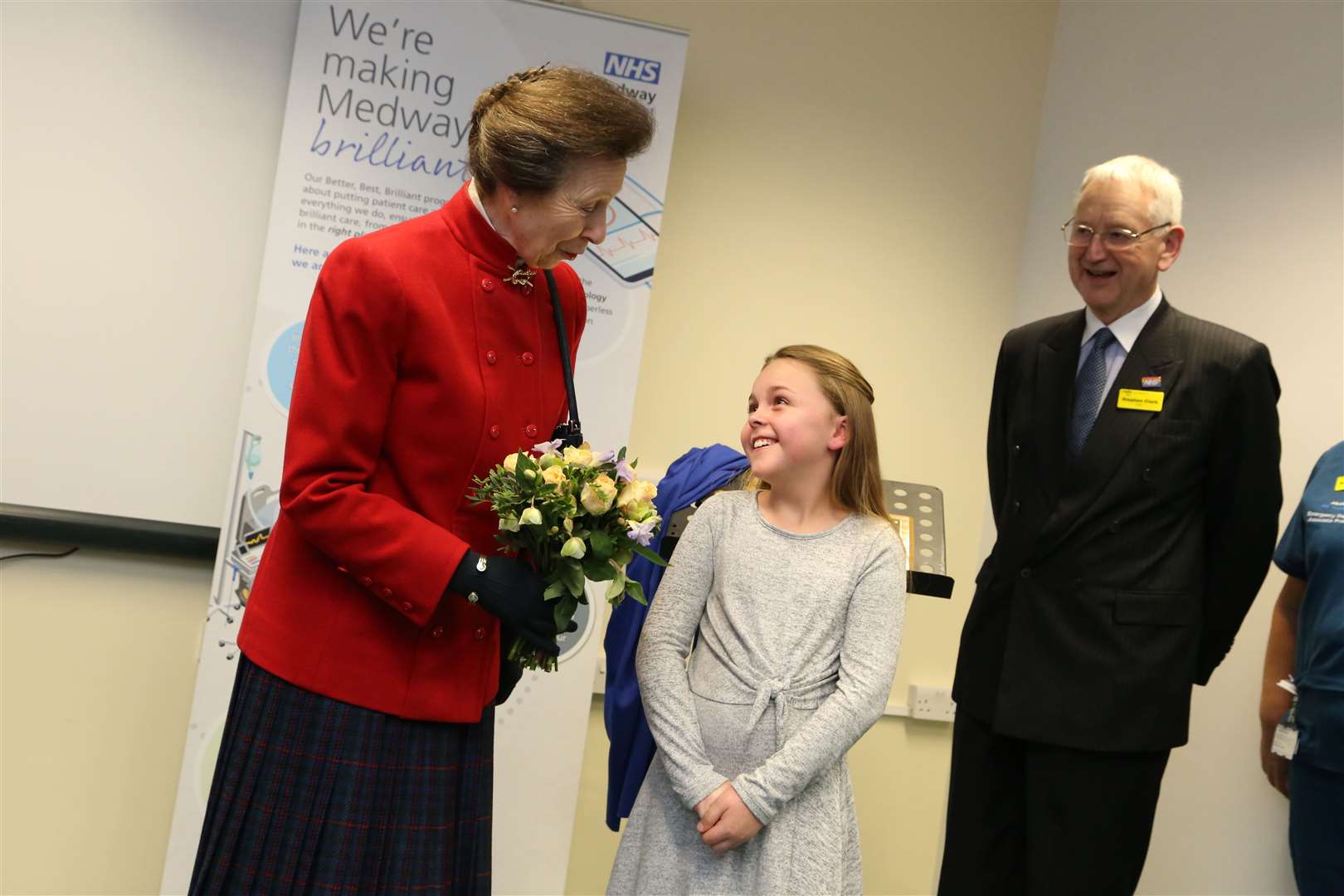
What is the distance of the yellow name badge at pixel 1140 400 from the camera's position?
237 cm

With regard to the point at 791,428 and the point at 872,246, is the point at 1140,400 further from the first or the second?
the point at 872,246

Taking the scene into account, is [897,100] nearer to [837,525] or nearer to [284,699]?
[837,525]

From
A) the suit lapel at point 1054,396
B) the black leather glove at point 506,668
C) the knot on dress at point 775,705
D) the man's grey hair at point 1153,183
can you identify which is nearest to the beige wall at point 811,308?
the suit lapel at point 1054,396

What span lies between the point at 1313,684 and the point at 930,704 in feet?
5.54

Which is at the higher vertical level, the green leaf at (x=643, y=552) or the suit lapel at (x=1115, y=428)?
the suit lapel at (x=1115, y=428)

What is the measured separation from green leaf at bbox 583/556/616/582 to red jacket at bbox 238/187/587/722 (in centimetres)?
15

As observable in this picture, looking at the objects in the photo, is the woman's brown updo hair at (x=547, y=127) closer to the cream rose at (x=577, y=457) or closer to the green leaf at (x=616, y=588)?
the cream rose at (x=577, y=457)

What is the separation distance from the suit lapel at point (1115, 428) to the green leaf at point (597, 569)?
112 centimetres

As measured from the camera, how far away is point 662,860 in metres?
2.01

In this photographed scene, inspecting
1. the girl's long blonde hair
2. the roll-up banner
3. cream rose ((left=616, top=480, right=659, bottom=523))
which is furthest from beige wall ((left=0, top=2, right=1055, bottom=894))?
cream rose ((left=616, top=480, right=659, bottom=523))

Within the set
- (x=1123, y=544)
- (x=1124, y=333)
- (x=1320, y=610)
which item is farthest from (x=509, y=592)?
(x=1320, y=610)

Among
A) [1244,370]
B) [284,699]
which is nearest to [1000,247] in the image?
[1244,370]

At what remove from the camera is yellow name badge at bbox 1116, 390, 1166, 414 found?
2.37m

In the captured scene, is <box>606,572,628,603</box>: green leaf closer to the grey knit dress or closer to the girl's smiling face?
the grey knit dress
